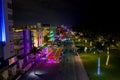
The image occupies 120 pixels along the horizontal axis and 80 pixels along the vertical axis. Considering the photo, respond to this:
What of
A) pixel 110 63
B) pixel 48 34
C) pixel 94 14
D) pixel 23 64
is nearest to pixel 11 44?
pixel 23 64

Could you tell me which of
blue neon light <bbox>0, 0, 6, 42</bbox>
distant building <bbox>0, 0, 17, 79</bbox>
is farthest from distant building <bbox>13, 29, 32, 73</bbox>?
blue neon light <bbox>0, 0, 6, 42</bbox>

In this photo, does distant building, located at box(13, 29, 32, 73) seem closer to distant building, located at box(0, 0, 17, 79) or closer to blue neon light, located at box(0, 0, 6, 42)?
distant building, located at box(0, 0, 17, 79)

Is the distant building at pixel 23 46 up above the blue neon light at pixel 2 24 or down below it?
below

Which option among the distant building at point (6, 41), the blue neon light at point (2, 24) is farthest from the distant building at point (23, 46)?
the blue neon light at point (2, 24)

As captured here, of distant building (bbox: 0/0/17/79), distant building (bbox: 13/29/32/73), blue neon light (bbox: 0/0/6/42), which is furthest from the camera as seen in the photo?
distant building (bbox: 13/29/32/73)

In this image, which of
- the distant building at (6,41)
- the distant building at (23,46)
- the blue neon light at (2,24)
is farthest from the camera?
the distant building at (23,46)

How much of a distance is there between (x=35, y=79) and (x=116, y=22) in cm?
1851

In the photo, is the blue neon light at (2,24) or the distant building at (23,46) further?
the distant building at (23,46)

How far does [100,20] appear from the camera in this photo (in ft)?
183

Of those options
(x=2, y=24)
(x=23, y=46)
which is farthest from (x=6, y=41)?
(x=23, y=46)

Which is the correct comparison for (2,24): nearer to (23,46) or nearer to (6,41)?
(6,41)

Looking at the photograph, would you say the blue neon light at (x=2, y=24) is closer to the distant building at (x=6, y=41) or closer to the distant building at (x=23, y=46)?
the distant building at (x=6, y=41)

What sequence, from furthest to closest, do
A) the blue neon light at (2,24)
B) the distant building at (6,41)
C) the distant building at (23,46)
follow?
1. the distant building at (23,46)
2. the distant building at (6,41)
3. the blue neon light at (2,24)

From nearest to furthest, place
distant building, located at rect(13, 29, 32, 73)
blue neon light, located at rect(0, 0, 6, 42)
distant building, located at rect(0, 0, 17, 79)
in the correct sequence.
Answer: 1. blue neon light, located at rect(0, 0, 6, 42)
2. distant building, located at rect(0, 0, 17, 79)
3. distant building, located at rect(13, 29, 32, 73)
